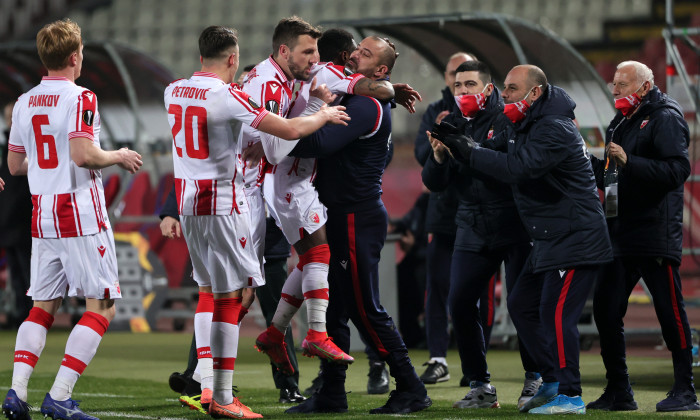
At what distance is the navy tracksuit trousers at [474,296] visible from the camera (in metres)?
6.37

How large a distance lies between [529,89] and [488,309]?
6.57 feet

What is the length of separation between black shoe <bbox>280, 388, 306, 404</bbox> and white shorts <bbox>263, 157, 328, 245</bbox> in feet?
3.87

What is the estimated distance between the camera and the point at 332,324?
600cm

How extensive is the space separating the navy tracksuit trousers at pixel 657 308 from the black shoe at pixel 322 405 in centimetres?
146

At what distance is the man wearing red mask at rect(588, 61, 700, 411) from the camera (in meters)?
6.02

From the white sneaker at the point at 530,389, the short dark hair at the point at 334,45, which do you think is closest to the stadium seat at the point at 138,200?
the short dark hair at the point at 334,45

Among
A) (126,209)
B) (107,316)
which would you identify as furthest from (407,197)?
(107,316)

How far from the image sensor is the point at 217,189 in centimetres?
530

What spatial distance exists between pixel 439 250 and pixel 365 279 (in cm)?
235

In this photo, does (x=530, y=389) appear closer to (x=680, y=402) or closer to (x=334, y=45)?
(x=680, y=402)

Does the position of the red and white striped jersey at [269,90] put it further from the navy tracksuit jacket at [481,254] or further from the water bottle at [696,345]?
the water bottle at [696,345]

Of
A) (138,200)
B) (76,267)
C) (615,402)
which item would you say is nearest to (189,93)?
(76,267)

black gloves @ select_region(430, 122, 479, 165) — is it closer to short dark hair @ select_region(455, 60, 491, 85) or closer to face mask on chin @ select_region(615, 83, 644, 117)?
face mask on chin @ select_region(615, 83, 644, 117)

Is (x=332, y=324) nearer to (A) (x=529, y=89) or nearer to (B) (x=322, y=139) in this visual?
(B) (x=322, y=139)
